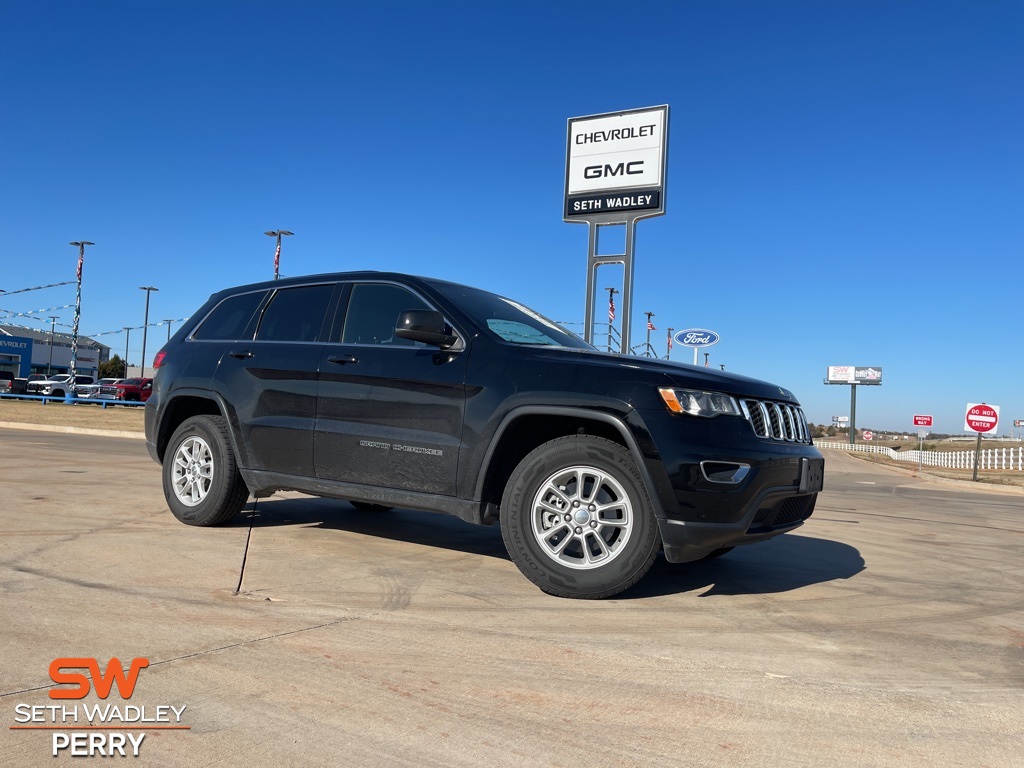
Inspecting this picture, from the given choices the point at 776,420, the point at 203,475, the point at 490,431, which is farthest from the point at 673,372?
the point at 203,475

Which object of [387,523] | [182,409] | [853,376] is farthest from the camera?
→ [853,376]

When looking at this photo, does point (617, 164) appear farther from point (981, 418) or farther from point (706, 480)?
point (706, 480)

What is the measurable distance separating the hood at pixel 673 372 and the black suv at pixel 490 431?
1 centimetres

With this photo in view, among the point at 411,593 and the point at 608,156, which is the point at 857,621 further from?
the point at 608,156

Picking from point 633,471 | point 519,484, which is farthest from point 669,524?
point 519,484

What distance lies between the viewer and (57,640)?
3.07 metres

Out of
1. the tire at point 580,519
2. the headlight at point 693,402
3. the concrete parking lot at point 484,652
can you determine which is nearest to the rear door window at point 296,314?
the concrete parking lot at point 484,652

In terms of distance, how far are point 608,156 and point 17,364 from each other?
84.7 m

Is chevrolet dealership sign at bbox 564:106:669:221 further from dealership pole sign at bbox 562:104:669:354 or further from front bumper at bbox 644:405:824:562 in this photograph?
front bumper at bbox 644:405:824:562

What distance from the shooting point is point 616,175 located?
64.8ft

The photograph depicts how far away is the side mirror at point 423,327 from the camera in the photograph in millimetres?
4531

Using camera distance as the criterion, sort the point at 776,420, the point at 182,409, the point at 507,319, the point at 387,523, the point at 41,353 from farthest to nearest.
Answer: the point at 41,353 < the point at 387,523 < the point at 182,409 < the point at 507,319 < the point at 776,420

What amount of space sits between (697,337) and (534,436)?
17535mm

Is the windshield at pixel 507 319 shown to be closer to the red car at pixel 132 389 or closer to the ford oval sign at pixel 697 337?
the ford oval sign at pixel 697 337
